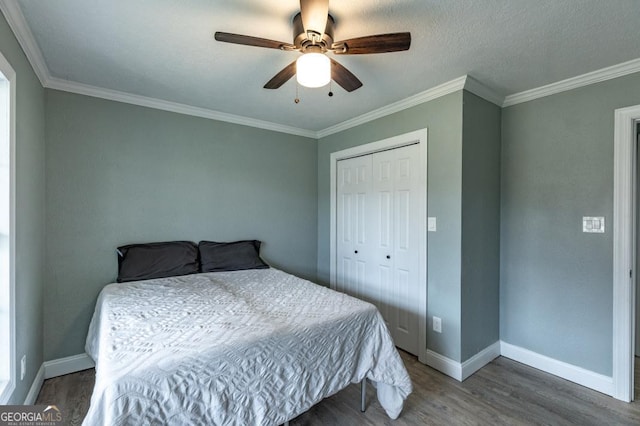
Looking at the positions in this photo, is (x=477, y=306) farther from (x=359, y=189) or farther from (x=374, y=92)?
(x=374, y=92)

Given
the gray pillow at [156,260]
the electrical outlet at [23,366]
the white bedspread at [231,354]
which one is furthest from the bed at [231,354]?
the electrical outlet at [23,366]

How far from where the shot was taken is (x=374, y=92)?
2559 millimetres

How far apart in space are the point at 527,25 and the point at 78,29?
2540 mm

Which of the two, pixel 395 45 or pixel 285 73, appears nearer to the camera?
pixel 395 45

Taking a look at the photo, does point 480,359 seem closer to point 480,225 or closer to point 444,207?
point 480,225

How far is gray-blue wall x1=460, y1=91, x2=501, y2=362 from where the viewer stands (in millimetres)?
2391

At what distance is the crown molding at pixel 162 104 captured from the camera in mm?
2393

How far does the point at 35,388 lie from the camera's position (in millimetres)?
2064

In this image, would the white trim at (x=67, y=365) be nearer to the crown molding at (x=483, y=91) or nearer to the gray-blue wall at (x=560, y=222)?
the gray-blue wall at (x=560, y=222)

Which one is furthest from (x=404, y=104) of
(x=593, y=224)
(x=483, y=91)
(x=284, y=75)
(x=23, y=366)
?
(x=23, y=366)

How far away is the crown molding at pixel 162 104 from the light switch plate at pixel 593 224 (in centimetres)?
289

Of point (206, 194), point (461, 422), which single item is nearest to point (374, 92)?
point (206, 194)

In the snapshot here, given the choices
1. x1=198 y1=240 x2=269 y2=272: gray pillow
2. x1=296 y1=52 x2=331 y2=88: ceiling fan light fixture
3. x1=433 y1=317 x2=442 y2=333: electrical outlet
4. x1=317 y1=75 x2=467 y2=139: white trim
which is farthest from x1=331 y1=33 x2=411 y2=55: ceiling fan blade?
x1=198 y1=240 x2=269 y2=272: gray pillow

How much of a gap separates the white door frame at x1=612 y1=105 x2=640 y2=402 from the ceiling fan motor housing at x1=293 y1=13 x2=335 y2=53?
85.1 inches
